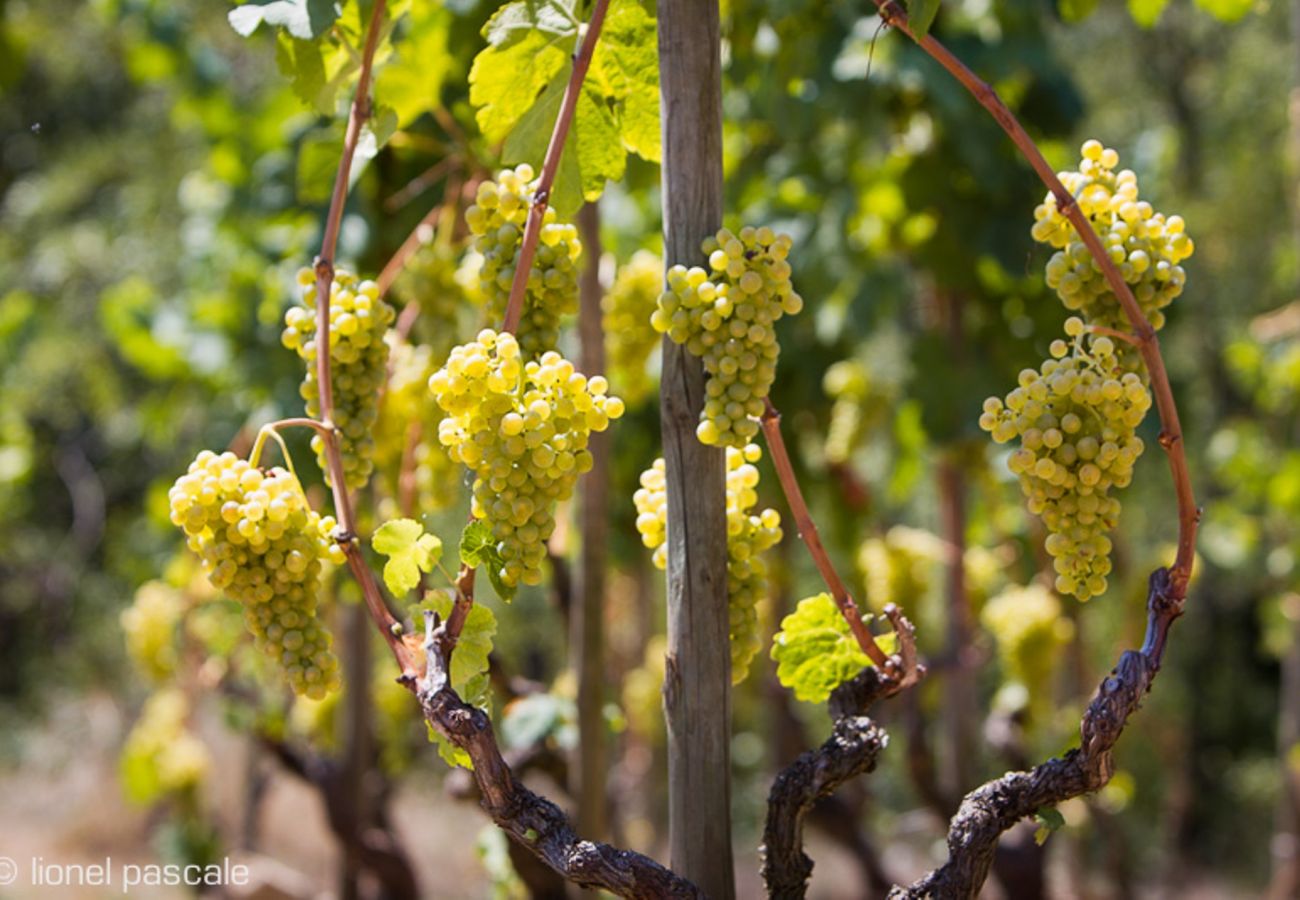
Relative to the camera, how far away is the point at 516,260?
0.83 m

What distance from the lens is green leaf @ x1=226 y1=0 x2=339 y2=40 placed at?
870mm

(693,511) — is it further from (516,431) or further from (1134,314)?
(1134,314)

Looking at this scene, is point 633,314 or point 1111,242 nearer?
point 1111,242

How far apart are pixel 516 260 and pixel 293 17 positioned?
0.24 meters

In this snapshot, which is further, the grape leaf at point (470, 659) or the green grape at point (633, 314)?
the green grape at point (633, 314)

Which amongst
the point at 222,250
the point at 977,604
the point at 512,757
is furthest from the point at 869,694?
the point at 222,250

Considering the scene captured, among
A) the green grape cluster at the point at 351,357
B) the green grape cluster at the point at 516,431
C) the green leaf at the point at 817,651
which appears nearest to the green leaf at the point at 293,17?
the green grape cluster at the point at 351,357

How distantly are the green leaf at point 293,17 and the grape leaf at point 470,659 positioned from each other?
1.27 feet

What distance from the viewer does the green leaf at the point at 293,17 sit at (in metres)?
0.87

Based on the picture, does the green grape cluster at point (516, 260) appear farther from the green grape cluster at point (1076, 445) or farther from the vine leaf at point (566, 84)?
the green grape cluster at point (1076, 445)

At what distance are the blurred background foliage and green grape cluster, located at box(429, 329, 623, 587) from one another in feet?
0.80

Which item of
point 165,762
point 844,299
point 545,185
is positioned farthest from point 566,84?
point 165,762

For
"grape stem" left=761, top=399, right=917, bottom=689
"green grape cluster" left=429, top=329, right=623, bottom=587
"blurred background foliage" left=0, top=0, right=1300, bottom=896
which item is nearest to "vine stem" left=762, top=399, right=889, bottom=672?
"grape stem" left=761, top=399, right=917, bottom=689

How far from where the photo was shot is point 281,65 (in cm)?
97
